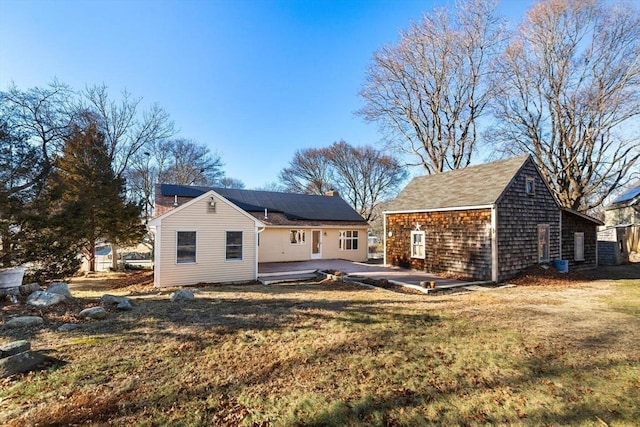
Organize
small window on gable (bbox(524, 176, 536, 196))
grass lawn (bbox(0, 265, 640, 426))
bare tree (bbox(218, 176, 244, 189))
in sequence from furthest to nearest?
bare tree (bbox(218, 176, 244, 189)), small window on gable (bbox(524, 176, 536, 196)), grass lawn (bbox(0, 265, 640, 426))

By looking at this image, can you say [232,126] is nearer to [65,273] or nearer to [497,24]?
[65,273]

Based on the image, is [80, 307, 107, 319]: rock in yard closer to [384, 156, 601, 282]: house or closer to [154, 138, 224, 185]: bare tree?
[384, 156, 601, 282]: house

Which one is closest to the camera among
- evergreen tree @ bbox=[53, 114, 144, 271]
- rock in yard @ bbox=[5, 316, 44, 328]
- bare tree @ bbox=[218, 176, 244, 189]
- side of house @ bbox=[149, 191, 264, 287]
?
rock in yard @ bbox=[5, 316, 44, 328]

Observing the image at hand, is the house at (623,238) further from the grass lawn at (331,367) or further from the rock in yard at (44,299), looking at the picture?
the rock in yard at (44,299)

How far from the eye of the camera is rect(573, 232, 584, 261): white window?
14.9 m

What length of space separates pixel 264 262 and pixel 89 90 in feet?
52.8

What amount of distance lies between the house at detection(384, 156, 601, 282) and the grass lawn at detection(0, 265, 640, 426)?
5.04 m

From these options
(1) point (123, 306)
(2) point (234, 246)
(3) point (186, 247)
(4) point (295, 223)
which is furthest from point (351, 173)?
(1) point (123, 306)

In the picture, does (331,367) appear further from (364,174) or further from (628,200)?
(364,174)

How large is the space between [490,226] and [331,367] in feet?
33.7

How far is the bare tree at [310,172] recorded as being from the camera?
3494cm

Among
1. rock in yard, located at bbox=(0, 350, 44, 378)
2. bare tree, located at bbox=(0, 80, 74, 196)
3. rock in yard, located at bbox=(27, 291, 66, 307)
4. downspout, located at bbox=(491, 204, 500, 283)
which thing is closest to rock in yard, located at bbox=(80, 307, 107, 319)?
rock in yard, located at bbox=(27, 291, 66, 307)

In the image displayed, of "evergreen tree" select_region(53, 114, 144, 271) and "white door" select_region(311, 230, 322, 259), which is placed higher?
"evergreen tree" select_region(53, 114, 144, 271)

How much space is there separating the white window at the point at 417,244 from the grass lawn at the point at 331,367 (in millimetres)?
7474
